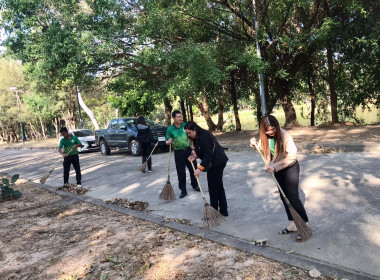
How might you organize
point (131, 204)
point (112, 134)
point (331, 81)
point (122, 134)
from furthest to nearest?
point (112, 134) → point (331, 81) → point (122, 134) → point (131, 204)

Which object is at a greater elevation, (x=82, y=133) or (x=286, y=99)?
(x=286, y=99)

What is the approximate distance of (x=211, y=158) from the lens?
479 centimetres

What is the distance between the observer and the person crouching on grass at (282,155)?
3.82m

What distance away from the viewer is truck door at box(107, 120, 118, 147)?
16125 mm

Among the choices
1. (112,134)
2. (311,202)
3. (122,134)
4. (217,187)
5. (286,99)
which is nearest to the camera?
(217,187)

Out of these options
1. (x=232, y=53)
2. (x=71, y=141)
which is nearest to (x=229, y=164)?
(x=71, y=141)

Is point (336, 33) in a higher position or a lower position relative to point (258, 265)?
higher

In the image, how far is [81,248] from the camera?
14.4 feet

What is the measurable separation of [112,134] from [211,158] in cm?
1232

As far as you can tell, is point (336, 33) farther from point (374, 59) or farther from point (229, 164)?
point (229, 164)

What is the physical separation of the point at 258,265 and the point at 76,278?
6.38 feet

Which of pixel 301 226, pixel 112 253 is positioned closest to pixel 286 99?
pixel 301 226

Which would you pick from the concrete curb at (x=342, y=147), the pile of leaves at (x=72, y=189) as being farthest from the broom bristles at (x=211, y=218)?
the concrete curb at (x=342, y=147)

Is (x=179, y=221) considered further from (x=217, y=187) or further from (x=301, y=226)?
(x=301, y=226)
